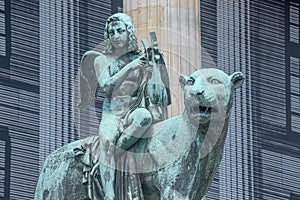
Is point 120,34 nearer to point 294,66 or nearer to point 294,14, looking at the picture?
point 294,66

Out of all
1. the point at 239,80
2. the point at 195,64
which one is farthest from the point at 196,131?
the point at 195,64

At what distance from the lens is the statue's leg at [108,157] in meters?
29.4

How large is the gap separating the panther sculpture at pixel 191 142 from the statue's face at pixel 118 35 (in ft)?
2.95

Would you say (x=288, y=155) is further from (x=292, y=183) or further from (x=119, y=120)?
(x=119, y=120)

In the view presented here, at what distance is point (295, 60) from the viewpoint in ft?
151

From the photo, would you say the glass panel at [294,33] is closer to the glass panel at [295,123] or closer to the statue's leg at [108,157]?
the glass panel at [295,123]

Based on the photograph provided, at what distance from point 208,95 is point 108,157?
1263 millimetres

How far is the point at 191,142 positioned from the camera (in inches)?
1145

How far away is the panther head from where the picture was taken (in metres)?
28.8

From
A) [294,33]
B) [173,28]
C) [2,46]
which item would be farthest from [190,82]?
[294,33]

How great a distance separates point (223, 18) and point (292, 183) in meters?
2.57

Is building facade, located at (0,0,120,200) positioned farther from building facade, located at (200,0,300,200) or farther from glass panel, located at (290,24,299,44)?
glass panel, located at (290,24,299,44)

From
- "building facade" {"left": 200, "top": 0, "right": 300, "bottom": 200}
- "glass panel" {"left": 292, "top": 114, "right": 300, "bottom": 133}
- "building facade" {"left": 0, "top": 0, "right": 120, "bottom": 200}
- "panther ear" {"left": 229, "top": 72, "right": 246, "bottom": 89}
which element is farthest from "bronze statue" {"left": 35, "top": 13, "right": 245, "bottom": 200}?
"glass panel" {"left": 292, "top": 114, "right": 300, "bottom": 133}

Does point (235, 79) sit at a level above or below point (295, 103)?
below
